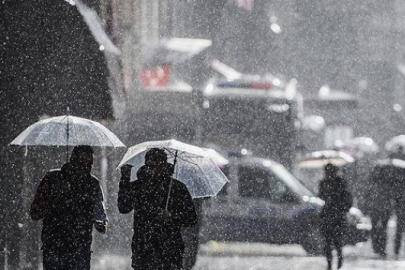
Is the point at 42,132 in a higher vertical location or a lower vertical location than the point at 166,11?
lower

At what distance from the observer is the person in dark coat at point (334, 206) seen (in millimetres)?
14188

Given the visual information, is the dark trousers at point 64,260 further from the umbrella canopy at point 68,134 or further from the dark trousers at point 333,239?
the dark trousers at point 333,239

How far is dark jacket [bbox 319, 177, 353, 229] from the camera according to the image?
14328 mm

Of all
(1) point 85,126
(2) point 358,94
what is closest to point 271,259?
(1) point 85,126

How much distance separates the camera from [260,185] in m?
16.6

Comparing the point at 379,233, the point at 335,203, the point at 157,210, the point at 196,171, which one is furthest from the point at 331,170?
the point at 157,210

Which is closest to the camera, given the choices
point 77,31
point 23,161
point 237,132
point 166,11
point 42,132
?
point 42,132

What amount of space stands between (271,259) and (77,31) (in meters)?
4.73

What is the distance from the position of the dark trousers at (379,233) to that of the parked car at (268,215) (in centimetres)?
16

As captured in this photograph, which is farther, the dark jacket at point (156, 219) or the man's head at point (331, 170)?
the man's head at point (331, 170)

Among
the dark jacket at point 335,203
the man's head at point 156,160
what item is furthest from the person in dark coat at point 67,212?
the dark jacket at point 335,203

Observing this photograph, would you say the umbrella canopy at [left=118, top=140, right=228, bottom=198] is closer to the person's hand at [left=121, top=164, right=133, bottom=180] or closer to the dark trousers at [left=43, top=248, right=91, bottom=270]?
the person's hand at [left=121, top=164, right=133, bottom=180]

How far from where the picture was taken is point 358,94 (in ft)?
202

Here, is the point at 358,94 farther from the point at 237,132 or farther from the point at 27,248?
the point at 27,248
